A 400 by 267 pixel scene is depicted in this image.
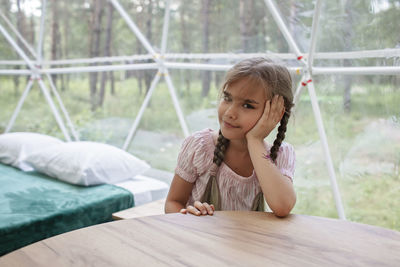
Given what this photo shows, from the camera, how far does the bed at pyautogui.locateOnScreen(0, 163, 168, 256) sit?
2107mm

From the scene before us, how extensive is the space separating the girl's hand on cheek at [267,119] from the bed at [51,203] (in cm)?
144

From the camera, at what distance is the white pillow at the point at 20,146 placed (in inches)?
133

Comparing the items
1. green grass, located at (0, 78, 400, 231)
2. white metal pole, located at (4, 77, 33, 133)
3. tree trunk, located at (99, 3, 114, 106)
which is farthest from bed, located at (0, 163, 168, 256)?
white metal pole, located at (4, 77, 33, 133)

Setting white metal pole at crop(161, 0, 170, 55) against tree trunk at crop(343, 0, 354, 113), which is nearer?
tree trunk at crop(343, 0, 354, 113)

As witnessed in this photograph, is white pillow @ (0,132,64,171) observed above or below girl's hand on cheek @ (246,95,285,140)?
below

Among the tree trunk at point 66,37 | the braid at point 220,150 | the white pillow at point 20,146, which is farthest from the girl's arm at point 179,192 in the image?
the tree trunk at point 66,37

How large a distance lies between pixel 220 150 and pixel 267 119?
0.27 m

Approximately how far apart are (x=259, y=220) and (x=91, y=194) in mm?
1751

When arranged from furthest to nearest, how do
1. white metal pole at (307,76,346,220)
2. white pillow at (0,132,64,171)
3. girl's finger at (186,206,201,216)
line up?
white pillow at (0,132,64,171) → white metal pole at (307,76,346,220) → girl's finger at (186,206,201,216)

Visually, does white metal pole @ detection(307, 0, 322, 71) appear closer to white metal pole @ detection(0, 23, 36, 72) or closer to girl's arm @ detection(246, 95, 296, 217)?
girl's arm @ detection(246, 95, 296, 217)

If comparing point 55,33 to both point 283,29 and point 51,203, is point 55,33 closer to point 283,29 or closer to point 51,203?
point 51,203

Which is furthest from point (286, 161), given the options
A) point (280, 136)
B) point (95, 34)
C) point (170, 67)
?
point (95, 34)

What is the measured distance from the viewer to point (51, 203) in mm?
2420

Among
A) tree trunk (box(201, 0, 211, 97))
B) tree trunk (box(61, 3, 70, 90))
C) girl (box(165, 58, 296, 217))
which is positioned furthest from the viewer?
tree trunk (box(61, 3, 70, 90))
